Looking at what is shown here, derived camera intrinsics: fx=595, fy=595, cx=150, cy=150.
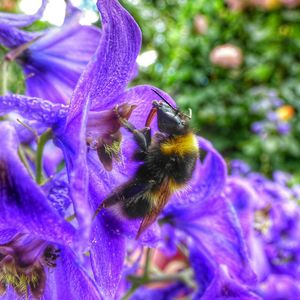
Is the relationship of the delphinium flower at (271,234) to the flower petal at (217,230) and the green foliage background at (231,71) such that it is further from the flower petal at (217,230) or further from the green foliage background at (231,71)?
the green foliage background at (231,71)

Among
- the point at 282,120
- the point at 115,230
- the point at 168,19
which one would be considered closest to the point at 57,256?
the point at 115,230

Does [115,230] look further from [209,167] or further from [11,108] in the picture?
[209,167]

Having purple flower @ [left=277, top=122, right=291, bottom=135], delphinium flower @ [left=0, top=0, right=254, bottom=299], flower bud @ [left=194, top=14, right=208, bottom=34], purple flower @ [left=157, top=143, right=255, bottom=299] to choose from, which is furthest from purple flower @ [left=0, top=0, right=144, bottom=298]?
flower bud @ [left=194, top=14, right=208, bottom=34]

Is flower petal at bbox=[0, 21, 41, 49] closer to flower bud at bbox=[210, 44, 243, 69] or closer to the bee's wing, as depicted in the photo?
the bee's wing

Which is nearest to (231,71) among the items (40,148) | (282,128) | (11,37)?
(282,128)

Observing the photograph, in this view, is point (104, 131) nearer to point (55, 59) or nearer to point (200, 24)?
point (55, 59)

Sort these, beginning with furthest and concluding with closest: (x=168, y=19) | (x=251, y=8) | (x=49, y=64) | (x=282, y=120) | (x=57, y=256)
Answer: (x=168, y=19), (x=251, y=8), (x=282, y=120), (x=49, y=64), (x=57, y=256)
